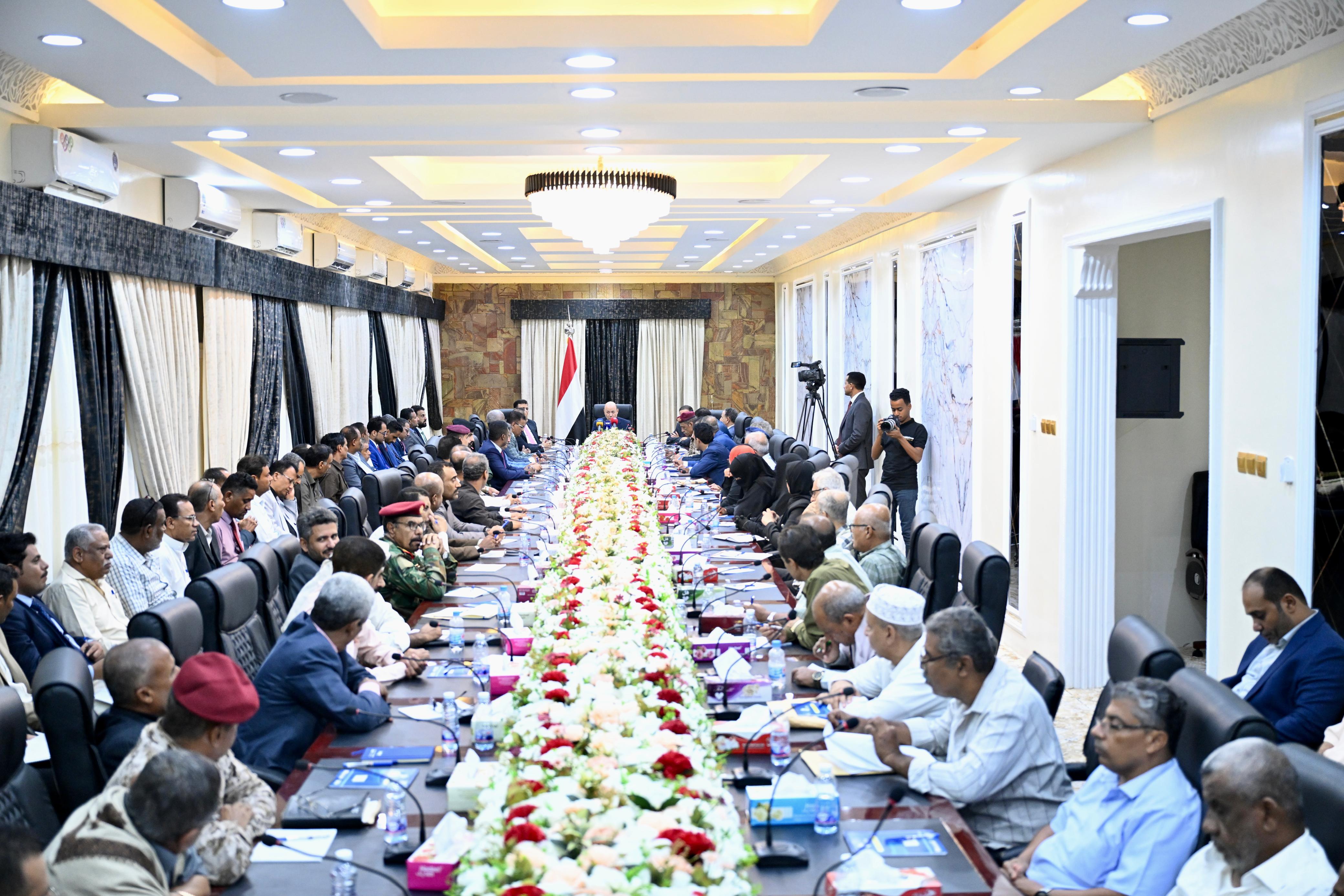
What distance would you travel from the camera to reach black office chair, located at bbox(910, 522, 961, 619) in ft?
16.8

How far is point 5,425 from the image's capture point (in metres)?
5.58

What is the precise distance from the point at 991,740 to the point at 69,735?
252 centimetres

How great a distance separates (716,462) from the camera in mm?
11438

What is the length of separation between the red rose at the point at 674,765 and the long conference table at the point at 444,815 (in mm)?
302

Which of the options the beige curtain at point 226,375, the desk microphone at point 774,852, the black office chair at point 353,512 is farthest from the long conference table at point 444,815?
the beige curtain at point 226,375

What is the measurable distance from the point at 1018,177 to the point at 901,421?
9.79 ft

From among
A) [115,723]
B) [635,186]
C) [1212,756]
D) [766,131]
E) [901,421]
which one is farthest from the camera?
[901,421]

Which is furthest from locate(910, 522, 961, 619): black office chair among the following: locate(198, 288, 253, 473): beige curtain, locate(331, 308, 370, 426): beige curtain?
locate(331, 308, 370, 426): beige curtain

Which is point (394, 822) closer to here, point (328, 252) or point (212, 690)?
point (212, 690)

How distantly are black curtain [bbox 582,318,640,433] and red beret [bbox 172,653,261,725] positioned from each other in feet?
55.4

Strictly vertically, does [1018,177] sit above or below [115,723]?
above

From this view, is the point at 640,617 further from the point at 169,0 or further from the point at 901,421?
the point at 901,421

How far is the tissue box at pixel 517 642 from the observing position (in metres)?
4.43

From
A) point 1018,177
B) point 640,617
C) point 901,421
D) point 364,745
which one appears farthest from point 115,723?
point 901,421
